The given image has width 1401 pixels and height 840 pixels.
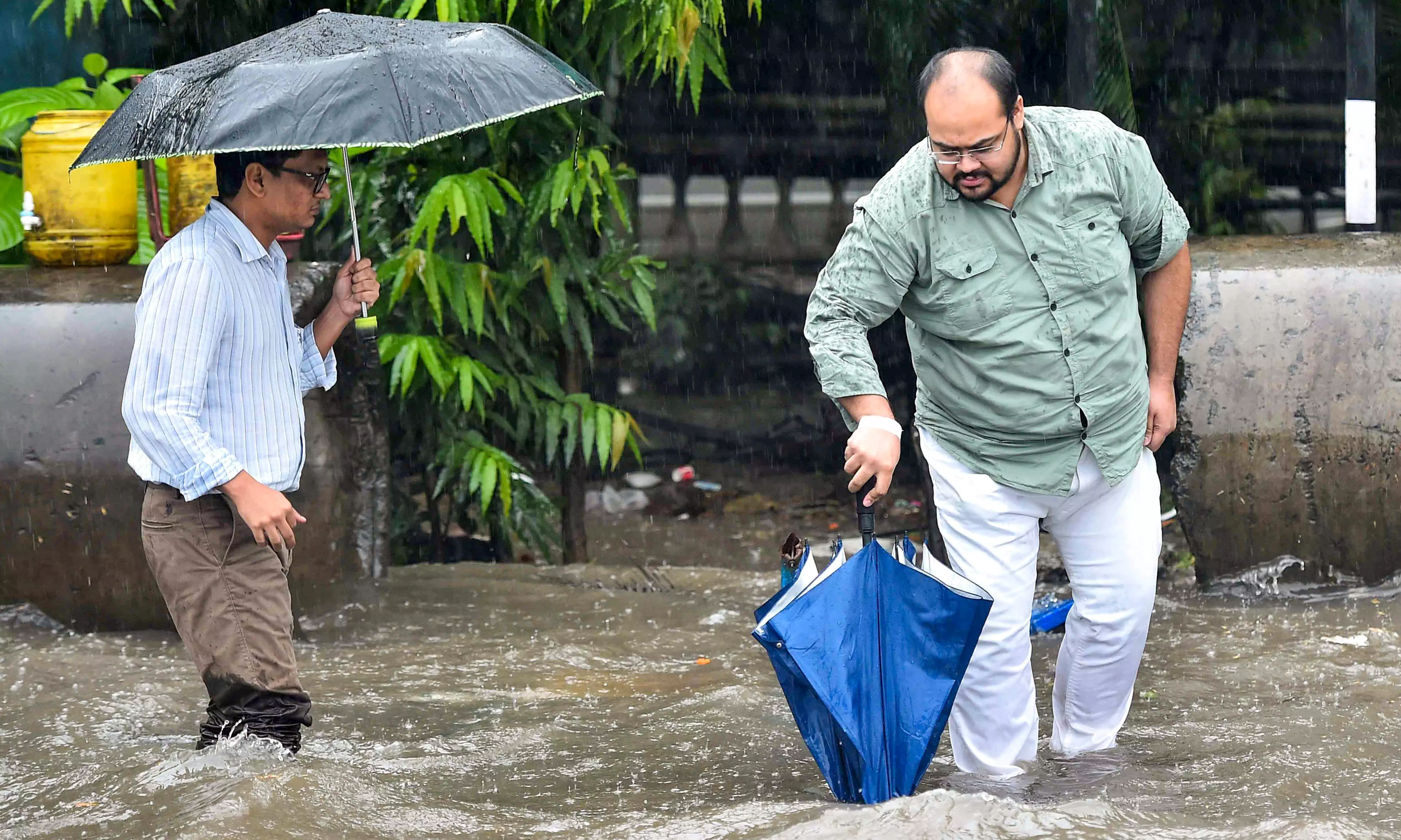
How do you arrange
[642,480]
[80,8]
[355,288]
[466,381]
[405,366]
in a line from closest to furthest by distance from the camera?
[355,288], [80,8], [405,366], [466,381], [642,480]

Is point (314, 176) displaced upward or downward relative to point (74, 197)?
upward

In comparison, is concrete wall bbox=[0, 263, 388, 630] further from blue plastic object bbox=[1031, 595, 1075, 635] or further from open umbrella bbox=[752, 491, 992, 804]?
open umbrella bbox=[752, 491, 992, 804]

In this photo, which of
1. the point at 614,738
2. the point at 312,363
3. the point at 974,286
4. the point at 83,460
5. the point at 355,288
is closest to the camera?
the point at 974,286

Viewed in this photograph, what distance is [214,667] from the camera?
10.7 feet

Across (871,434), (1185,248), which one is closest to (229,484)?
(871,434)

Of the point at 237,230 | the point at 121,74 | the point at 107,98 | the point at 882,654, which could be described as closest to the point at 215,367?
the point at 237,230

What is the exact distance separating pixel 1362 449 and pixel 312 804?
12.2 feet

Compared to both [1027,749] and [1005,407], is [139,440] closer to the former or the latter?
[1005,407]

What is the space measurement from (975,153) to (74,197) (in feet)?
11.1

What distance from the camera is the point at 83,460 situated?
4.83m

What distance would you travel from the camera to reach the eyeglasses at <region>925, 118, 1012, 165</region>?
302 centimetres

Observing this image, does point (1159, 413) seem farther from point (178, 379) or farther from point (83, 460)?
point (83, 460)

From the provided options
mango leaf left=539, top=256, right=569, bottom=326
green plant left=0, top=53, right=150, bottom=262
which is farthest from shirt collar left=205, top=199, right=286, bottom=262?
mango leaf left=539, top=256, right=569, bottom=326

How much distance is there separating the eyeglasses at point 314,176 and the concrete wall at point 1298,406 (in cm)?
314
